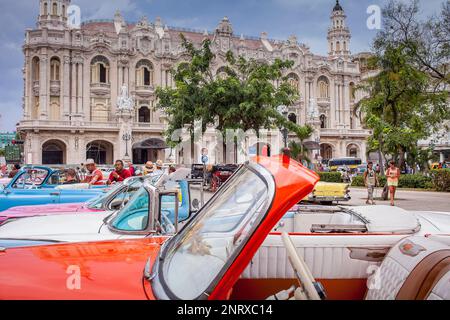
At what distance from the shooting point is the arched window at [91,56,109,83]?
49.9 m

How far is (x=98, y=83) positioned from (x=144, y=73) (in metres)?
6.02

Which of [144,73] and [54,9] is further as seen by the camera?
[144,73]

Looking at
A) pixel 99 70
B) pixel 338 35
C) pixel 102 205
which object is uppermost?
pixel 338 35

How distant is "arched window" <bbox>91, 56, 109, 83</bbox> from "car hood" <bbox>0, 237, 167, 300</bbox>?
165 feet

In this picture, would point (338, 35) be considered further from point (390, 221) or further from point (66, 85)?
point (390, 221)

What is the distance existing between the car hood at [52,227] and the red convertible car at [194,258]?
2103 mm

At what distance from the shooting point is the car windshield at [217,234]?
79.2 inches

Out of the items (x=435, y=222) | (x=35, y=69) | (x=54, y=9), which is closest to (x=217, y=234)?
(x=435, y=222)

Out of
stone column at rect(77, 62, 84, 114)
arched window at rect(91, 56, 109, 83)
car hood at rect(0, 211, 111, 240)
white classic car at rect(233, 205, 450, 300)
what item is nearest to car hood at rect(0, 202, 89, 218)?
car hood at rect(0, 211, 111, 240)

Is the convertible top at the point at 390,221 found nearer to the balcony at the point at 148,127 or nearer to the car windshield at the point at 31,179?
the car windshield at the point at 31,179

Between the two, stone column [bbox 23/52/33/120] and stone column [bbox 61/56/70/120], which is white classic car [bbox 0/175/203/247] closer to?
stone column [bbox 61/56/70/120]

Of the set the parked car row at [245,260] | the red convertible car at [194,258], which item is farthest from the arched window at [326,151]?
the red convertible car at [194,258]

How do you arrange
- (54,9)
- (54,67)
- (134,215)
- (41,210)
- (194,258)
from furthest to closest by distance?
(54,9) → (54,67) → (41,210) → (134,215) → (194,258)

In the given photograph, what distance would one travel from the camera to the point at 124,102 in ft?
156
